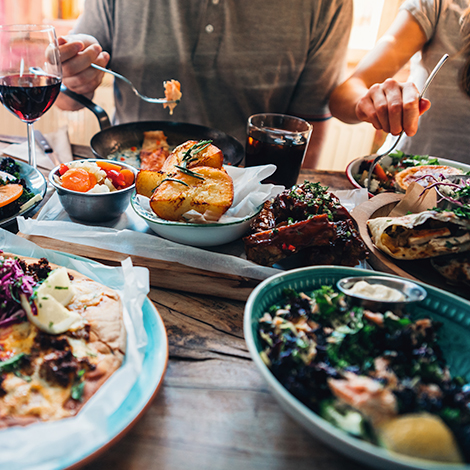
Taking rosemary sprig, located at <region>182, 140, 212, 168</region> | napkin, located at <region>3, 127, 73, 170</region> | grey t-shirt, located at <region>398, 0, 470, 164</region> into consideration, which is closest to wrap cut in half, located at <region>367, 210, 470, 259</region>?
rosemary sprig, located at <region>182, 140, 212, 168</region>

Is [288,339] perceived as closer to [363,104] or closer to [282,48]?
[363,104]

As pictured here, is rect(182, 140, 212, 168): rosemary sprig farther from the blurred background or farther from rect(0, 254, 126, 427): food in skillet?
the blurred background

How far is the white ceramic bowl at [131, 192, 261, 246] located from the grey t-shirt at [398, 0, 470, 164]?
2.14m

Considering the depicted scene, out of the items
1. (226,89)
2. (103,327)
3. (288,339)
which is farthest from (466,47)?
(103,327)

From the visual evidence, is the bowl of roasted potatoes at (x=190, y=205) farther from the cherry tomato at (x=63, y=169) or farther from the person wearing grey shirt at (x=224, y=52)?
the person wearing grey shirt at (x=224, y=52)

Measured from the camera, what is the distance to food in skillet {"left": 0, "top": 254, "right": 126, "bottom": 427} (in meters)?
0.74

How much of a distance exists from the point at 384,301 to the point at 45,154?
2042mm

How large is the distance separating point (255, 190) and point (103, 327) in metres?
0.81

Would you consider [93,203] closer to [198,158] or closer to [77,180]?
[77,180]

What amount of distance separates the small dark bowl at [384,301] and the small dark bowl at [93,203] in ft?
2.95

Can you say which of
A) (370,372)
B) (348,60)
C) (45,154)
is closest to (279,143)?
(370,372)

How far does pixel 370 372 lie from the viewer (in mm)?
761

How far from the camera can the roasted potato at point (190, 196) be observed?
126cm

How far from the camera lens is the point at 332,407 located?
709mm
